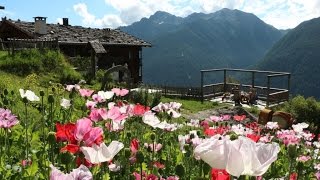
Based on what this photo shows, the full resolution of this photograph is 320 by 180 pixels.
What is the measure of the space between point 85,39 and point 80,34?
1627 mm

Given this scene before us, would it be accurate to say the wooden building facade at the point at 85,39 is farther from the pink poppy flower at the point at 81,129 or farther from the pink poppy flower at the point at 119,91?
the pink poppy flower at the point at 81,129

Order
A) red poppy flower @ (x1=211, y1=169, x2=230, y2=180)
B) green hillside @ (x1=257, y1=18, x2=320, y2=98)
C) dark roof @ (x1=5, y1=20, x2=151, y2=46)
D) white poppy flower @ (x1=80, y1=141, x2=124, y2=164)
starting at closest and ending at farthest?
red poppy flower @ (x1=211, y1=169, x2=230, y2=180)
white poppy flower @ (x1=80, y1=141, x2=124, y2=164)
dark roof @ (x1=5, y1=20, x2=151, y2=46)
green hillside @ (x1=257, y1=18, x2=320, y2=98)

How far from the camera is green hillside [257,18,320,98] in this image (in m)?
166

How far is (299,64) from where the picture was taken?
17588 cm

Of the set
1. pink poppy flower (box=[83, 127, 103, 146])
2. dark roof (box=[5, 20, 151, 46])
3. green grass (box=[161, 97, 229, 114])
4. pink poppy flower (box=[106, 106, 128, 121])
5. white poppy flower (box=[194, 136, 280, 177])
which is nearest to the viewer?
white poppy flower (box=[194, 136, 280, 177])

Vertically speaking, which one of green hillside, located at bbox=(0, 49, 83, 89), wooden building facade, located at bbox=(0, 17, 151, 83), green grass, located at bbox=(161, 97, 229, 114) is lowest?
green grass, located at bbox=(161, 97, 229, 114)

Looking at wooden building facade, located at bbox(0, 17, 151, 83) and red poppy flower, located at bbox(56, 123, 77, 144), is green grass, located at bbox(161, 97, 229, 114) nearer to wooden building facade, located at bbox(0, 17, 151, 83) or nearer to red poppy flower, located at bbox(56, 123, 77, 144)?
wooden building facade, located at bbox(0, 17, 151, 83)

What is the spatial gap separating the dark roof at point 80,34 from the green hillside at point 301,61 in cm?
13406

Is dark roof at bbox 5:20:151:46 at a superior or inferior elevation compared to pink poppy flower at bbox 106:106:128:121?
superior

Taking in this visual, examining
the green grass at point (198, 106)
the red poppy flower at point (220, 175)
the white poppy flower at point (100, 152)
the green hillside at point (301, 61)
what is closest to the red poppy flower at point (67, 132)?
the white poppy flower at point (100, 152)

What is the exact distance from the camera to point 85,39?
31.9 metres

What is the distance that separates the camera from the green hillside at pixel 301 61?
16638cm

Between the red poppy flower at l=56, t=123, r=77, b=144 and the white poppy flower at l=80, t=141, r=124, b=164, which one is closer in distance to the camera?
the white poppy flower at l=80, t=141, r=124, b=164

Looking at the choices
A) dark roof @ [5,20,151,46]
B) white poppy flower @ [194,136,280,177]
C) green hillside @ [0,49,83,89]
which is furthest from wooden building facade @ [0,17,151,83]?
white poppy flower @ [194,136,280,177]
